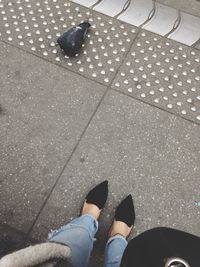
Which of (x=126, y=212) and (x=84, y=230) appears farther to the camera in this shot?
(x=126, y=212)

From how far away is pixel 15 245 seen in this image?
9.06 feet

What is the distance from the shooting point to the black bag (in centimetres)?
165

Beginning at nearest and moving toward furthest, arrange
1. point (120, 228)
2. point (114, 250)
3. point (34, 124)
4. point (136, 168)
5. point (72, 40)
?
1. point (114, 250)
2. point (120, 228)
3. point (136, 168)
4. point (34, 124)
5. point (72, 40)

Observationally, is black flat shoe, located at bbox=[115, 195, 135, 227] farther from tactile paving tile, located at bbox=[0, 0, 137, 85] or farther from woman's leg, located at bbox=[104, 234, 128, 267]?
tactile paving tile, located at bbox=[0, 0, 137, 85]

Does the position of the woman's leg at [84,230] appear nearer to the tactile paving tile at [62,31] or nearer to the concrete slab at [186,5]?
the tactile paving tile at [62,31]

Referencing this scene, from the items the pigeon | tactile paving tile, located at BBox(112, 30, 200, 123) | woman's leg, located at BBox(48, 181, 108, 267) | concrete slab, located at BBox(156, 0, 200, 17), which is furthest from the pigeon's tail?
woman's leg, located at BBox(48, 181, 108, 267)

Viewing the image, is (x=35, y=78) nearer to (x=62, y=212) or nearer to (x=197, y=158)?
(x=62, y=212)

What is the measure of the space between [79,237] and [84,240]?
0.04 meters

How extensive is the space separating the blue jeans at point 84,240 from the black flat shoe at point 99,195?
0.14m

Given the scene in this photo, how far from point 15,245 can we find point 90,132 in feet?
3.53

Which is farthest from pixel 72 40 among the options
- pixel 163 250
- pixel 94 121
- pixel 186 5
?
pixel 163 250

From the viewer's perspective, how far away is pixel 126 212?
2916mm

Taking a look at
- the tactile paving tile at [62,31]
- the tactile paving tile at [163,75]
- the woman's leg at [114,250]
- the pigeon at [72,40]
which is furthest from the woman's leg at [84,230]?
the pigeon at [72,40]

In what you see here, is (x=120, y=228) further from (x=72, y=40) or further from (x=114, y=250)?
(x=72, y=40)
